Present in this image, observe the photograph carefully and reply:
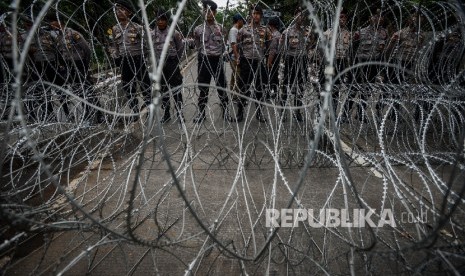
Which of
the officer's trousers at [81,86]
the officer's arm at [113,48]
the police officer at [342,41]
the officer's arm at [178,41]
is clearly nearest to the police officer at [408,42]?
the police officer at [342,41]

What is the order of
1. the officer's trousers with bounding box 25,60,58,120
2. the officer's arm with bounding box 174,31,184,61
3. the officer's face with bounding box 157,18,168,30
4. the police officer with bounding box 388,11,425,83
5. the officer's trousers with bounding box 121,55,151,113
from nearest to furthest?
the officer's trousers with bounding box 25,60,58,120
the police officer with bounding box 388,11,425,83
the officer's trousers with bounding box 121,55,151,113
the officer's face with bounding box 157,18,168,30
the officer's arm with bounding box 174,31,184,61

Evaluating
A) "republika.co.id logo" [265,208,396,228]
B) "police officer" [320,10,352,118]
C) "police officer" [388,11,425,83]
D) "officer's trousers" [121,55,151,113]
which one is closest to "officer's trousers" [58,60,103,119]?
"officer's trousers" [121,55,151,113]

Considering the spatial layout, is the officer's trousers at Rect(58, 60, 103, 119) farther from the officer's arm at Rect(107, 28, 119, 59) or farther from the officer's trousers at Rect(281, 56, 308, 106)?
the officer's trousers at Rect(281, 56, 308, 106)

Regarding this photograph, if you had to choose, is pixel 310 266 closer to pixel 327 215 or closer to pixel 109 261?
pixel 327 215

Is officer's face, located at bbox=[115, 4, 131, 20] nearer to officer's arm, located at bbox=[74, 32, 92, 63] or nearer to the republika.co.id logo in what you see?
officer's arm, located at bbox=[74, 32, 92, 63]

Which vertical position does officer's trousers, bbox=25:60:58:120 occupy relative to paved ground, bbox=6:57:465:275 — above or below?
above

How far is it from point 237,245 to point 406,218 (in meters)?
1.54

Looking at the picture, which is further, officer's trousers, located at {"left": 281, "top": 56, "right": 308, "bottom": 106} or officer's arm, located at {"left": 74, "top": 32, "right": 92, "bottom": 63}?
officer's arm, located at {"left": 74, "top": 32, "right": 92, "bottom": 63}

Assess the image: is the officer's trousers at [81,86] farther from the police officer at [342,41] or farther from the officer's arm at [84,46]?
the police officer at [342,41]

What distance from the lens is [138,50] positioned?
5219 millimetres

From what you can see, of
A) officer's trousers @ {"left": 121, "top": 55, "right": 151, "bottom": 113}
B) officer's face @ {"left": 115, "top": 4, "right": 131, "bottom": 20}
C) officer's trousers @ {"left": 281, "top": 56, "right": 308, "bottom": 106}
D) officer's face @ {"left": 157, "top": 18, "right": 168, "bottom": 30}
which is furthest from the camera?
officer's face @ {"left": 157, "top": 18, "right": 168, "bottom": 30}

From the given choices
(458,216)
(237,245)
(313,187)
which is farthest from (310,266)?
(458,216)

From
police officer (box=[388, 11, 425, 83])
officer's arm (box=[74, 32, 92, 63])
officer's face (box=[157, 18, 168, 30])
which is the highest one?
officer's face (box=[157, 18, 168, 30])

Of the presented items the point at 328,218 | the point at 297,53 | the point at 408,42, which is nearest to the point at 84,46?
the point at 297,53
